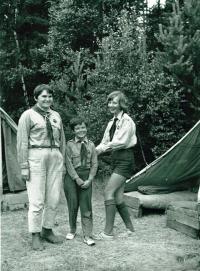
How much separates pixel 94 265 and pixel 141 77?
252 inches

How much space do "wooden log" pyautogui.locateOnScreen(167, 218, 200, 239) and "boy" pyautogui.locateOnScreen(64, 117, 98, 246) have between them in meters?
1.22

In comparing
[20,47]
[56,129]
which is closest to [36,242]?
[56,129]

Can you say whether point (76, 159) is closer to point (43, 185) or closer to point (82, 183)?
point (82, 183)

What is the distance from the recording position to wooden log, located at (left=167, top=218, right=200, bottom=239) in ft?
17.0

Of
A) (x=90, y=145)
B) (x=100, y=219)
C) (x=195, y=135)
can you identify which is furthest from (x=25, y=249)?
(x=195, y=135)

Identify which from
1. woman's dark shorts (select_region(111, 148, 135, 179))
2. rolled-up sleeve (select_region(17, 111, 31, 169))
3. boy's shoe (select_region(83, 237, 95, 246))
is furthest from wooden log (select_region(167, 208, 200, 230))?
rolled-up sleeve (select_region(17, 111, 31, 169))

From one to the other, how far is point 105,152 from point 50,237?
1.42 metres

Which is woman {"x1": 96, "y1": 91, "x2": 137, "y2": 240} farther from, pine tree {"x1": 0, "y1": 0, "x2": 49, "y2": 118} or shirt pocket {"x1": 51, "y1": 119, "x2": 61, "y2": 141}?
pine tree {"x1": 0, "y1": 0, "x2": 49, "y2": 118}

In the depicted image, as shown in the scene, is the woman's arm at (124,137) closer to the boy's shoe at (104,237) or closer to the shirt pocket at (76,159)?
the shirt pocket at (76,159)

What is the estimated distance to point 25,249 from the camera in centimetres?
468

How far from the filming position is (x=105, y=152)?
5770mm

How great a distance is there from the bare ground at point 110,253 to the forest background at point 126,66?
4.49 metres

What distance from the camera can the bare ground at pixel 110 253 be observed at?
4.04 metres

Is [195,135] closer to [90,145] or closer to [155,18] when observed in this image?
[90,145]
